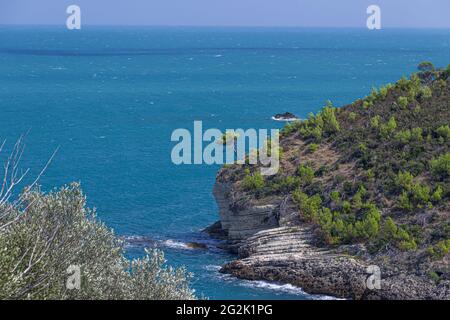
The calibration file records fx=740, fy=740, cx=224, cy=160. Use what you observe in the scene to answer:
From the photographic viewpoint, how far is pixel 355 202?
5303 centimetres

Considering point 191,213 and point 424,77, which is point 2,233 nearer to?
point 191,213

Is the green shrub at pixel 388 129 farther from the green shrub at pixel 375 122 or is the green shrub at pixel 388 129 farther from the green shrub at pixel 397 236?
the green shrub at pixel 397 236

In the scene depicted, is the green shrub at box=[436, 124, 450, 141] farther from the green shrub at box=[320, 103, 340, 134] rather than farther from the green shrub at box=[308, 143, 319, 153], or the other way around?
the green shrub at box=[308, 143, 319, 153]

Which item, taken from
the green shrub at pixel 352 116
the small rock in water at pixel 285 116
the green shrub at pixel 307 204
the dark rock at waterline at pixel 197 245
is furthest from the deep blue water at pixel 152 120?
the green shrub at pixel 352 116

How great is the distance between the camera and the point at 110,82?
15900 cm

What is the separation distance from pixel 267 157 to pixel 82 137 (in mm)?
41763

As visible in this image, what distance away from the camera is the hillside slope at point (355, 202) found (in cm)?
4566

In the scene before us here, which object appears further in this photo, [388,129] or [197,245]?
[388,129]

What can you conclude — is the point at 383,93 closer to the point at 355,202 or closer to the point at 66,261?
the point at 355,202

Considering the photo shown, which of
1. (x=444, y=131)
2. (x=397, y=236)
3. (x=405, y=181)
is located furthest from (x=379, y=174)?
(x=397, y=236)

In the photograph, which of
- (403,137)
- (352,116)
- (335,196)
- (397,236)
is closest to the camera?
(397,236)

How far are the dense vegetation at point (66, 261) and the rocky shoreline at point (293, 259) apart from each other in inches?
607

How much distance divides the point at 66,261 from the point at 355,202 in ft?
98.3
